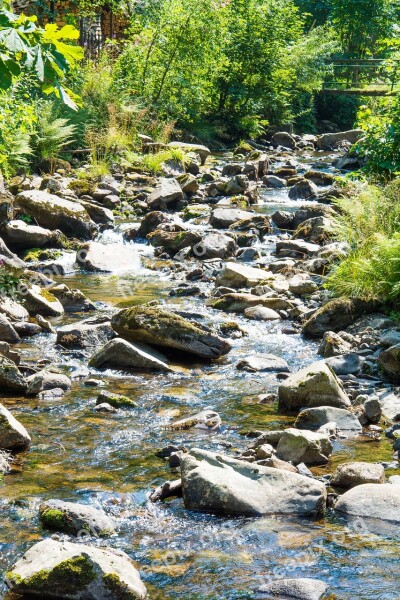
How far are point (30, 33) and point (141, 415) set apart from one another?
3876 millimetres

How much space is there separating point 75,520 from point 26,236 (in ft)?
28.7

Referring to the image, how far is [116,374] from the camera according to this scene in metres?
8.13

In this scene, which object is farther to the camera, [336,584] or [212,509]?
[212,509]

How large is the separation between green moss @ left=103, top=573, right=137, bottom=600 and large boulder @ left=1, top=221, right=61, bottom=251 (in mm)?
9417

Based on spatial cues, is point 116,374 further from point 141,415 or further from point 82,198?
point 82,198

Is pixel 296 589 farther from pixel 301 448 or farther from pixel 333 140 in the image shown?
pixel 333 140

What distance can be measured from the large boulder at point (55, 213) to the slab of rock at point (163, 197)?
7.75 feet

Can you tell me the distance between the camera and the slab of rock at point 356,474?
18.3 feet

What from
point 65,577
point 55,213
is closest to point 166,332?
point 65,577

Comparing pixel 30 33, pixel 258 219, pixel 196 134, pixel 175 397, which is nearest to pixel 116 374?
pixel 175 397

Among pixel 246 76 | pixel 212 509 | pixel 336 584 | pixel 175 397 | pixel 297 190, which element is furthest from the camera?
pixel 246 76

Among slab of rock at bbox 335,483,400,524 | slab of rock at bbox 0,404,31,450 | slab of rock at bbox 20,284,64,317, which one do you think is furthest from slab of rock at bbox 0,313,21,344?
slab of rock at bbox 335,483,400,524

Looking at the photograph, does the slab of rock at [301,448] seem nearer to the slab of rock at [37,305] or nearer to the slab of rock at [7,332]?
the slab of rock at [7,332]

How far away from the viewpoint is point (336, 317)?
9648mm
